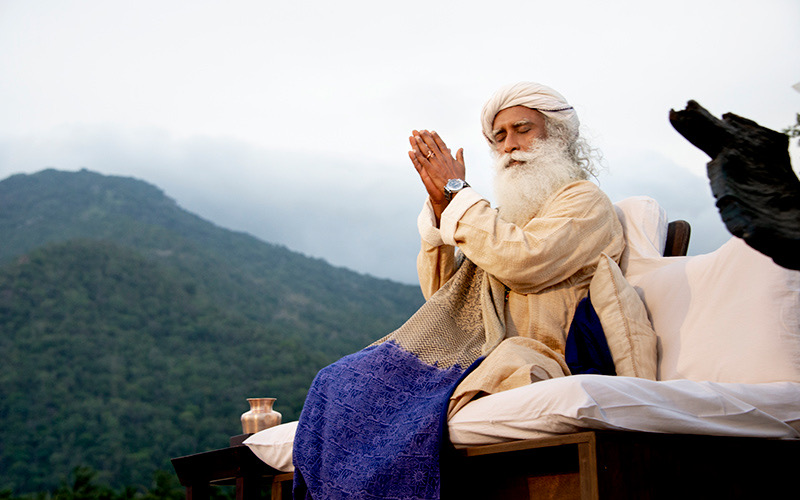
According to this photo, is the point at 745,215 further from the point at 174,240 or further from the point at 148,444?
the point at 174,240

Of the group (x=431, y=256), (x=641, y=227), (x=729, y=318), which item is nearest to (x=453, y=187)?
(x=431, y=256)

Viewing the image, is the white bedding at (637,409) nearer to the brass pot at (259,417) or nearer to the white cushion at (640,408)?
the white cushion at (640,408)

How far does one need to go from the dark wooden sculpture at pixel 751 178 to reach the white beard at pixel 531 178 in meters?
1.65

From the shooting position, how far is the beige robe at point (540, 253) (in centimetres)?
243

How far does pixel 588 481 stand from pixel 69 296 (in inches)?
1643

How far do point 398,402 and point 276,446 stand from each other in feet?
1.79

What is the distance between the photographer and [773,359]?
1901 mm

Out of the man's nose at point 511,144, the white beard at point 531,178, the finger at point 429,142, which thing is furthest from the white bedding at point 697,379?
the finger at point 429,142

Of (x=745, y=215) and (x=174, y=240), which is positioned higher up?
(x=174, y=240)

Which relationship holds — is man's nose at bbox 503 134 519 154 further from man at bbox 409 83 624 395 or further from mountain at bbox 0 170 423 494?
mountain at bbox 0 170 423 494

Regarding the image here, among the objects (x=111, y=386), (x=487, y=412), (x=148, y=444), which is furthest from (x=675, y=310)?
(x=111, y=386)

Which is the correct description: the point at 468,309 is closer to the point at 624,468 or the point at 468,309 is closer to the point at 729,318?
the point at 729,318

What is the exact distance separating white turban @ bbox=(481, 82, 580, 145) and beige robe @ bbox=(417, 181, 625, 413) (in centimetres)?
36

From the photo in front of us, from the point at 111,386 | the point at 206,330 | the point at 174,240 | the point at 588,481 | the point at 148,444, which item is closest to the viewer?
the point at 588,481
